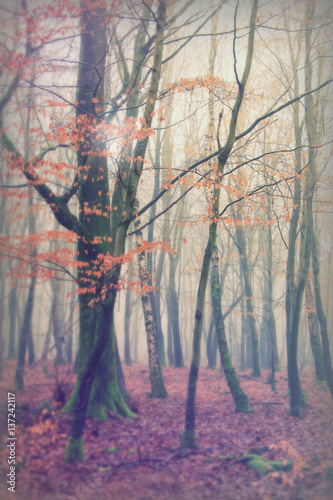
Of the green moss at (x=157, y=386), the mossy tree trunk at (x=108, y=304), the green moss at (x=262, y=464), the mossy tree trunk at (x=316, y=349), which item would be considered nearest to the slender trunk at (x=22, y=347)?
the mossy tree trunk at (x=108, y=304)

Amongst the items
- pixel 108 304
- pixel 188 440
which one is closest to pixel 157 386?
pixel 188 440

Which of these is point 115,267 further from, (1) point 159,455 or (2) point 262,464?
(2) point 262,464

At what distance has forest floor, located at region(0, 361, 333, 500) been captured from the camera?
4258 millimetres

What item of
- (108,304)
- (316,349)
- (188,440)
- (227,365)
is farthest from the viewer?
(316,349)

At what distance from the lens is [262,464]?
16.3ft

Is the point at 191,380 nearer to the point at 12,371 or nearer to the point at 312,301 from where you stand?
the point at 12,371

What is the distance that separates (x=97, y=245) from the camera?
266 inches

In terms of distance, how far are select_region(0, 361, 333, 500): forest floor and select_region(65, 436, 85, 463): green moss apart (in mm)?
109

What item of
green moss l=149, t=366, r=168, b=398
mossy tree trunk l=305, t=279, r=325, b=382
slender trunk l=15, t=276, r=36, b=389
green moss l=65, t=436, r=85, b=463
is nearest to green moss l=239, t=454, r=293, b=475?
green moss l=65, t=436, r=85, b=463

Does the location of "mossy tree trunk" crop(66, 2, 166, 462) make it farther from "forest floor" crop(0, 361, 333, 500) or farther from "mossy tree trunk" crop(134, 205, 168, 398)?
"mossy tree trunk" crop(134, 205, 168, 398)

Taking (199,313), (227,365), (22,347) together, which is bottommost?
(227,365)

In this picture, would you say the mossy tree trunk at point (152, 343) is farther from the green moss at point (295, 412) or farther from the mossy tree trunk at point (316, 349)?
the mossy tree trunk at point (316, 349)

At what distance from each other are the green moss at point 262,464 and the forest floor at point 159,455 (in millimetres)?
47

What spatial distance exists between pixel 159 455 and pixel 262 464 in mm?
1776
